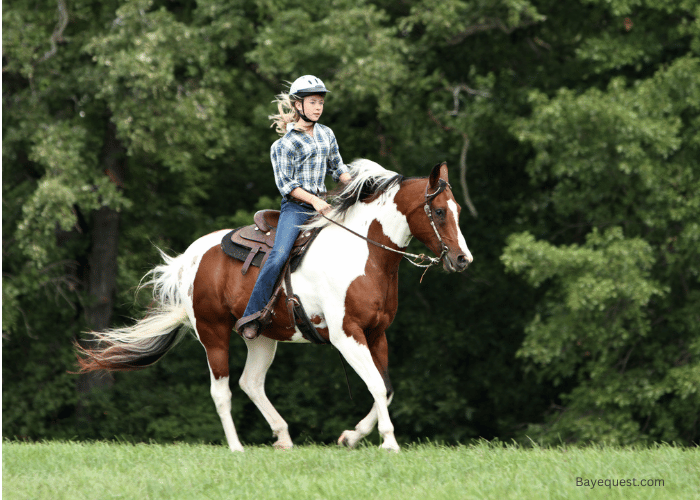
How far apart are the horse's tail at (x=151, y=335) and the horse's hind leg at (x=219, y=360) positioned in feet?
1.51

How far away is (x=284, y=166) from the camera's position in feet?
21.2

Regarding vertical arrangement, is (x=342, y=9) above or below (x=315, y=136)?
above

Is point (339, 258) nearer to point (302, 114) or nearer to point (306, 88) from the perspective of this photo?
point (302, 114)

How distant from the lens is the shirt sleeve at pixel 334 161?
6641 millimetres

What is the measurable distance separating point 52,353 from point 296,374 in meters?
4.90

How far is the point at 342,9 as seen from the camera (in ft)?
42.3

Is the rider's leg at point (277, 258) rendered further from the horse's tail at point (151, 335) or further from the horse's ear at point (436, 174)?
the horse's tail at point (151, 335)

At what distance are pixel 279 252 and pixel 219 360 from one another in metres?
1.34

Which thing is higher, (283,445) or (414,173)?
(414,173)

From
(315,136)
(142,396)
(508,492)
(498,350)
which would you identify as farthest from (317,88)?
(498,350)

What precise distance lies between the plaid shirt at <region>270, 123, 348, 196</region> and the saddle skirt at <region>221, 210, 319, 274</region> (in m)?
0.41

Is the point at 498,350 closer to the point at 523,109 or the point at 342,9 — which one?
the point at 523,109

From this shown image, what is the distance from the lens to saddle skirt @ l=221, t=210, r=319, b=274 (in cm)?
678

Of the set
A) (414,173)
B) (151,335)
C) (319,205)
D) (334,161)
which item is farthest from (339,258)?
(414,173)
